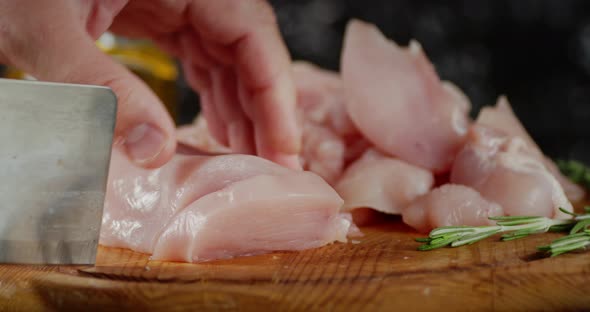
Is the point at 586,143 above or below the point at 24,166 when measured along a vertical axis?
below

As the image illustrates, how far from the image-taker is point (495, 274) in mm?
1046

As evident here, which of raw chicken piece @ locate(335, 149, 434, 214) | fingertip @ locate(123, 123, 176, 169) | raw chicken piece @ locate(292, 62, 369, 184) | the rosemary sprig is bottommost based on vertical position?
raw chicken piece @ locate(292, 62, 369, 184)

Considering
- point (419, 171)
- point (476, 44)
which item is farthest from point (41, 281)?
point (476, 44)

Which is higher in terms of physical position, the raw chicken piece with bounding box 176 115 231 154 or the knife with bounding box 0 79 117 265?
the knife with bounding box 0 79 117 265

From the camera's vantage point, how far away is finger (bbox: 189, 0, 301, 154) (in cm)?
171

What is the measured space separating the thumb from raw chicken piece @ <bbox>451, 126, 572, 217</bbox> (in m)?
0.74

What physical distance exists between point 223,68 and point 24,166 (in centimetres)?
94

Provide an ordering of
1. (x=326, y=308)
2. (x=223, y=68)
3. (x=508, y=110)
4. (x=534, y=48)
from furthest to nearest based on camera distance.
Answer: (x=534, y=48), (x=223, y=68), (x=508, y=110), (x=326, y=308)

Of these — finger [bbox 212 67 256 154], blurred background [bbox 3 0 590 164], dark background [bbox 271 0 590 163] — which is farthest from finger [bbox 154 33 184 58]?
dark background [bbox 271 0 590 163]

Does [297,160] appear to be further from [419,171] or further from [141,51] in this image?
[141,51]

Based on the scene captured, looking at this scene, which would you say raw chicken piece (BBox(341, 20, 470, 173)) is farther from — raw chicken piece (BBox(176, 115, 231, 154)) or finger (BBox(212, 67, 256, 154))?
raw chicken piece (BBox(176, 115, 231, 154))

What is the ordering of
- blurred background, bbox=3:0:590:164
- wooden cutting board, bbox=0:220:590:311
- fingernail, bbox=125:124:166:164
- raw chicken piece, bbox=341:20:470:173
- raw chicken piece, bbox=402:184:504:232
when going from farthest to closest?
blurred background, bbox=3:0:590:164 → raw chicken piece, bbox=341:20:470:173 → raw chicken piece, bbox=402:184:504:232 → fingernail, bbox=125:124:166:164 → wooden cutting board, bbox=0:220:590:311

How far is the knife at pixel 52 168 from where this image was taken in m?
1.06

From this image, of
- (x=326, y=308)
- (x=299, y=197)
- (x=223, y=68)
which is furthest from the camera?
(x=223, y=68)
